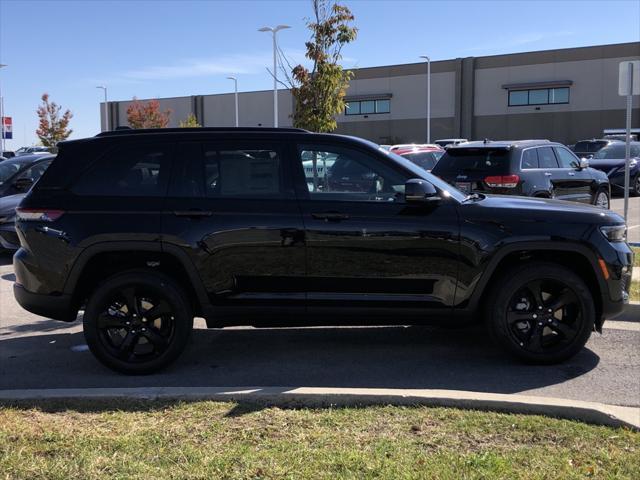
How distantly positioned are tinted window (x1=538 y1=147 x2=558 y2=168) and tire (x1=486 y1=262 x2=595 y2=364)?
685 centimetres

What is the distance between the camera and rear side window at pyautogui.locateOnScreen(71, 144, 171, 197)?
5340 millimetres

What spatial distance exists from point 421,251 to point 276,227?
114 centimetres

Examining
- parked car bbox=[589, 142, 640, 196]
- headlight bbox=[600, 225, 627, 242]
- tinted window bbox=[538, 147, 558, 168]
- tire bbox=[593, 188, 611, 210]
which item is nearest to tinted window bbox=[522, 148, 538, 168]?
tinted window bbox=[538, 147, 558, 168]

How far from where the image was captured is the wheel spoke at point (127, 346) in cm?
535

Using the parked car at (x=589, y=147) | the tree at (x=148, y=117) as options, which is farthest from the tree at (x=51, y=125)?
the parked car at (x=589, y=147)

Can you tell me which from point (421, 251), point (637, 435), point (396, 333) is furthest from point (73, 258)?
point (637, 435)

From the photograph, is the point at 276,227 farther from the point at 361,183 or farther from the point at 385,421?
the point at 385,421

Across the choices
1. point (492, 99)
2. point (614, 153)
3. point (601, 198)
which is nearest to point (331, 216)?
point (601, 198)

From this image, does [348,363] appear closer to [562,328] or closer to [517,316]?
[517,316]

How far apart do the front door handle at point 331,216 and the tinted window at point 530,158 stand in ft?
22.7

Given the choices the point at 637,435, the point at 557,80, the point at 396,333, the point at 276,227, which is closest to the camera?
the point at 637,435

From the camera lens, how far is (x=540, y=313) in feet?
17.6

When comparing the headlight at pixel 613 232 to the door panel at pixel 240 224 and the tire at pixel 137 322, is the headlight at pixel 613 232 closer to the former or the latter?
the door panel at pixel 240 224

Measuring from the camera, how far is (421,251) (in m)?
5.21
